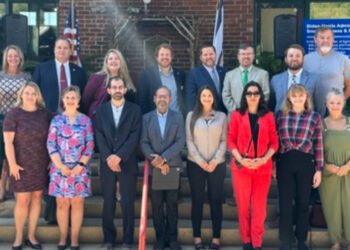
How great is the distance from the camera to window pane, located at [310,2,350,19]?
1086cm

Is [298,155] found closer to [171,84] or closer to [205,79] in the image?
[205,79]

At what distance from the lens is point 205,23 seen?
1064 centimetres

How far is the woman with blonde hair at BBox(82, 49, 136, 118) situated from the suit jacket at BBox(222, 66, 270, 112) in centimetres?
110

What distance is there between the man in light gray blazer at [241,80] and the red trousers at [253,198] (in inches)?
36.3

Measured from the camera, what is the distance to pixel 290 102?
637cm

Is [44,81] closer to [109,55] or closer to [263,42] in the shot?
[109,55]

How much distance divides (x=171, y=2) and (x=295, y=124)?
16.6 ft

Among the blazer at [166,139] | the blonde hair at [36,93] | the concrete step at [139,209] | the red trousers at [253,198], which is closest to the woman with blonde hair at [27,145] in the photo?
the blonde hair at [36,93]

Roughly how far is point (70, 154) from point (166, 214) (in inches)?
49.5

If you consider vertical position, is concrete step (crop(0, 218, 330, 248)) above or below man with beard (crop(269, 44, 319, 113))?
below

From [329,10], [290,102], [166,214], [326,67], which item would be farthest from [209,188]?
[329,10]

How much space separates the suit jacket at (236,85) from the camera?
687 cm

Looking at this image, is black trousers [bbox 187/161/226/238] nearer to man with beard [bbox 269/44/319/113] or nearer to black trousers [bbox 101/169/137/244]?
black trousers [bbox 101/169/137/244]

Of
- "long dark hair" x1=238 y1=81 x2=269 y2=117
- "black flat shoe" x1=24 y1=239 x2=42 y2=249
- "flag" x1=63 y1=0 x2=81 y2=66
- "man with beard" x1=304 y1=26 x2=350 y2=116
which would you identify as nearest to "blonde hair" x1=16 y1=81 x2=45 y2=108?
"black flat shoe" x1=24 y1=239 x2=42 y2=249
